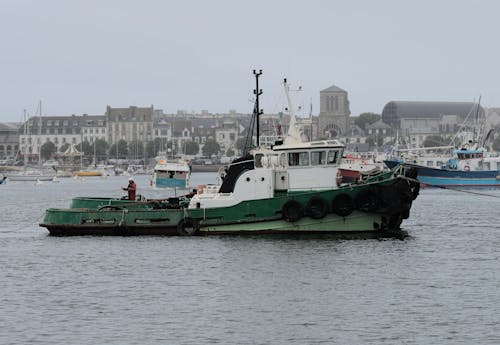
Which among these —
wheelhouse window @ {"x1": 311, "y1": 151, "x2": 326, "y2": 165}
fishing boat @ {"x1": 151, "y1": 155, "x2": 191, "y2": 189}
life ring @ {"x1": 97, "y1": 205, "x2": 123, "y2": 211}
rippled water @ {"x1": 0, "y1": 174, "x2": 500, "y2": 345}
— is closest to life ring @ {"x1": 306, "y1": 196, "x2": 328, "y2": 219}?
rippled water @ {"x1": 0, "y1": 174, "x2": 500, "y2": 345}

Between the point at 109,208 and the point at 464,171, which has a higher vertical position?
the point at 464,171

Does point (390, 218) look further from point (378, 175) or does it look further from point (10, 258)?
point (10, 258)

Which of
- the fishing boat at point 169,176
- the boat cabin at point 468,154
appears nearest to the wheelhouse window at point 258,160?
the boat cabin at point 468,154

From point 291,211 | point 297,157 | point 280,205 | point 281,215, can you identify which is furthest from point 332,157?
point 281,215

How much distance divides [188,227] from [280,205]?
4932 millimetres

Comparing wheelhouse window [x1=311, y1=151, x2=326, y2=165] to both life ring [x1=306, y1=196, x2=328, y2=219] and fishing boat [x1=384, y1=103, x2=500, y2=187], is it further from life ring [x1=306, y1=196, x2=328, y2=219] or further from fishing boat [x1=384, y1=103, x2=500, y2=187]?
fishing boat [x1=384, y1=103, x2=500, y2=187]

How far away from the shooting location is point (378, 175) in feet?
201

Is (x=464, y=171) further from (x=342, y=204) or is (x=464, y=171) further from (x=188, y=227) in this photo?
(x=188, y=227)

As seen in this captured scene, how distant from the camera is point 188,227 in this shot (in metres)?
59.9

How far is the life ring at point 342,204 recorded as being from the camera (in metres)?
58.0

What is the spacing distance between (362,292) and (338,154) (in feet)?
56.2

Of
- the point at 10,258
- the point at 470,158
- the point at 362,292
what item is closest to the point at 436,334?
the point at 362,292

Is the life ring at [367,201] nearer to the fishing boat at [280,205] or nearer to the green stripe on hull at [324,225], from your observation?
the fishing boat at [280,205]

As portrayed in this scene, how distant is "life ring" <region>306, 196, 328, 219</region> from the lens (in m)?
58.0
